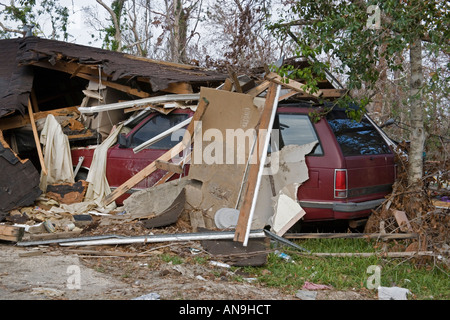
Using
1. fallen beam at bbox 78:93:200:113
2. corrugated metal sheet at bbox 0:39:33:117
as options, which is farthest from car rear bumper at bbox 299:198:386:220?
corrugated metal sheet at bbox 0:39:33:117

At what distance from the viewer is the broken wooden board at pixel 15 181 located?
7234 millimetres

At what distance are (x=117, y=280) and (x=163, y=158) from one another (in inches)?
105

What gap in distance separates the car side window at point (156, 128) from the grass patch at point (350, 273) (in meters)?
2.88

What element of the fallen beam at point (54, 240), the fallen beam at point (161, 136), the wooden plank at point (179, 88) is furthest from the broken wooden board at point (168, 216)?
the wooden plank at point (179, 88)

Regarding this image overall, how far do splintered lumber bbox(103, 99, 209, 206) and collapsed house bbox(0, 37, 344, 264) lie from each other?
15 millimetres

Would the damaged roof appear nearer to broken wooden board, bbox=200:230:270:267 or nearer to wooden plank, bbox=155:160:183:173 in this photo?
wooden plank, bbox=155:160:183:173

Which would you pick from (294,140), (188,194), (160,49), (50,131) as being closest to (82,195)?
(50,131)

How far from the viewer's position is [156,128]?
306 inches

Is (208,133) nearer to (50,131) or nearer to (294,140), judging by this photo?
(294,140)

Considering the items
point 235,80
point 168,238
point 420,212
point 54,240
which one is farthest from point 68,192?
point 420,212

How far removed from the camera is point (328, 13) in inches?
323

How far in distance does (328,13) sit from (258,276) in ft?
16.7

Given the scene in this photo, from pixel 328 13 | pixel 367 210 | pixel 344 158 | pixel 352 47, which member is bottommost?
pixel 367 210

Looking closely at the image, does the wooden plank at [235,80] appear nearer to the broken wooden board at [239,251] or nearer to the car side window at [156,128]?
the car side window at [156,128]
